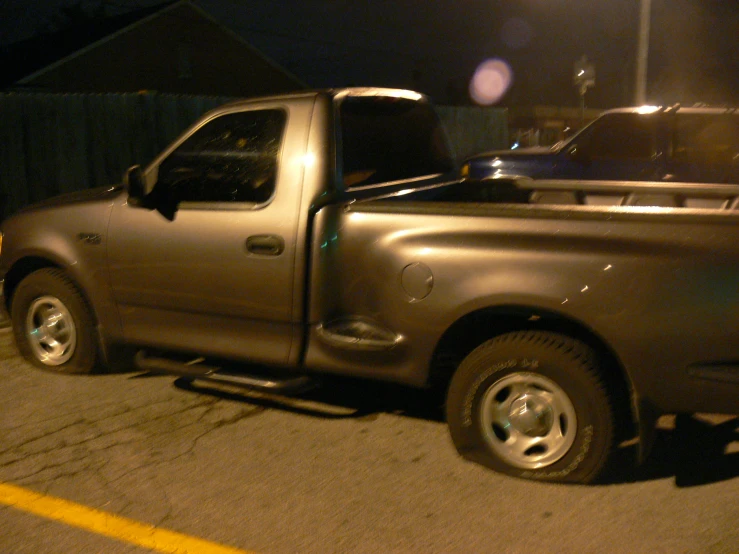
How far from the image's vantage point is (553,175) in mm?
9742

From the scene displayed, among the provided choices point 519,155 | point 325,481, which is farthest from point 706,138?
point 325,481

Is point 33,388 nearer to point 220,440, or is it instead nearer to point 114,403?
point 114,403

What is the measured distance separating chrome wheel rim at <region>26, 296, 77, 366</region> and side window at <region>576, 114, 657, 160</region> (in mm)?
6280

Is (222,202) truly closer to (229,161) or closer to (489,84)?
(229,161)

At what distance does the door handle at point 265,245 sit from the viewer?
4477mm

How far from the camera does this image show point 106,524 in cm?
372

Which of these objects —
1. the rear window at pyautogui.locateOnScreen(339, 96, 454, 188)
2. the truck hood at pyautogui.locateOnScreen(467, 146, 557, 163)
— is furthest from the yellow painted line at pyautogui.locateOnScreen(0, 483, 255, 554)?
the truck hood at pyautogui.locateOnScreen(467, 146, 557, 163)

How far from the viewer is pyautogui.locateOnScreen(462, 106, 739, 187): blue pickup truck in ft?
29.8

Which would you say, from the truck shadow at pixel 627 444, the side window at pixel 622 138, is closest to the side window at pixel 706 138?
the side window at pixel 622 138

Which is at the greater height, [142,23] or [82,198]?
[142,23]

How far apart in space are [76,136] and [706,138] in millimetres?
8713

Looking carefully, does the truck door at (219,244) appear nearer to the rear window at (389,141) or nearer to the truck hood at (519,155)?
the rear window at (389,141)

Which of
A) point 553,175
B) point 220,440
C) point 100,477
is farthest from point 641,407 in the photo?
point 553,175

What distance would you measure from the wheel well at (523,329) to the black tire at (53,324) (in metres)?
2.45
